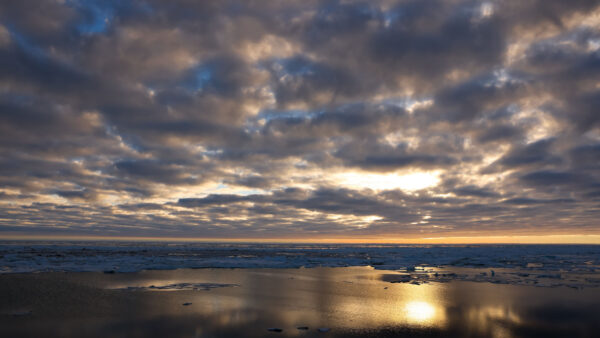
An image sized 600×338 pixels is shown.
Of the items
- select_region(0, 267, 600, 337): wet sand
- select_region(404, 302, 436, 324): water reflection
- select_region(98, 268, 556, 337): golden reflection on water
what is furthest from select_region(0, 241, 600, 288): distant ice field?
select_region(404, 302, 436, 324): water reflection

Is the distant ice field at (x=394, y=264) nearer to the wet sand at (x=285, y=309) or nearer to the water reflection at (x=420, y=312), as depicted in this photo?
the wet sand at (x=285, y=309)

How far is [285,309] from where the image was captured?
479 inches

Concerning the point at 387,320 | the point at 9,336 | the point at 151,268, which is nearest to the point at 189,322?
the point at 9,336

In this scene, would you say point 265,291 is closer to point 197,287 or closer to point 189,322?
point 197,287

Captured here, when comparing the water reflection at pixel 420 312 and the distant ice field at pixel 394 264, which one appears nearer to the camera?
the water reflection at pixel 420 312

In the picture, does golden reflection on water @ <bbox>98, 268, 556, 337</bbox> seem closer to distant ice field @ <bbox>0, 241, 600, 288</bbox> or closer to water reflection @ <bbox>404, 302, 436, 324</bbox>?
water reflection @ <bbox>404, 302, 436, 324</bbox>

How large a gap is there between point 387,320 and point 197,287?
9.78 m

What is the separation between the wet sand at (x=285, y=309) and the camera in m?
9.27

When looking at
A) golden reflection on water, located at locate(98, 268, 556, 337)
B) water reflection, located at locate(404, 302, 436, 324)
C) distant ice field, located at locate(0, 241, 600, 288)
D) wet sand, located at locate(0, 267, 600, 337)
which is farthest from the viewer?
distant ice field, located at locate(0, 241, 600, 288)

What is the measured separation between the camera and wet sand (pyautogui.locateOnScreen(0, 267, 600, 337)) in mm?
9273

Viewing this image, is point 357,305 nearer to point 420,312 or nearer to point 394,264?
point 420,312

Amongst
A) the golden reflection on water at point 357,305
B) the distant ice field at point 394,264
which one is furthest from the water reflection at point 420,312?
the distant ice field at point 394,264

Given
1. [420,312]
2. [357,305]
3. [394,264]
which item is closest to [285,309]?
[357,305]

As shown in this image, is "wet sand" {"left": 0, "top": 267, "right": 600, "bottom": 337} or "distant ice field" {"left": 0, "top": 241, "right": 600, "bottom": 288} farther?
"distant ice field" {"left": 0, "top": 241, "right": 600, "bottom": 288}
